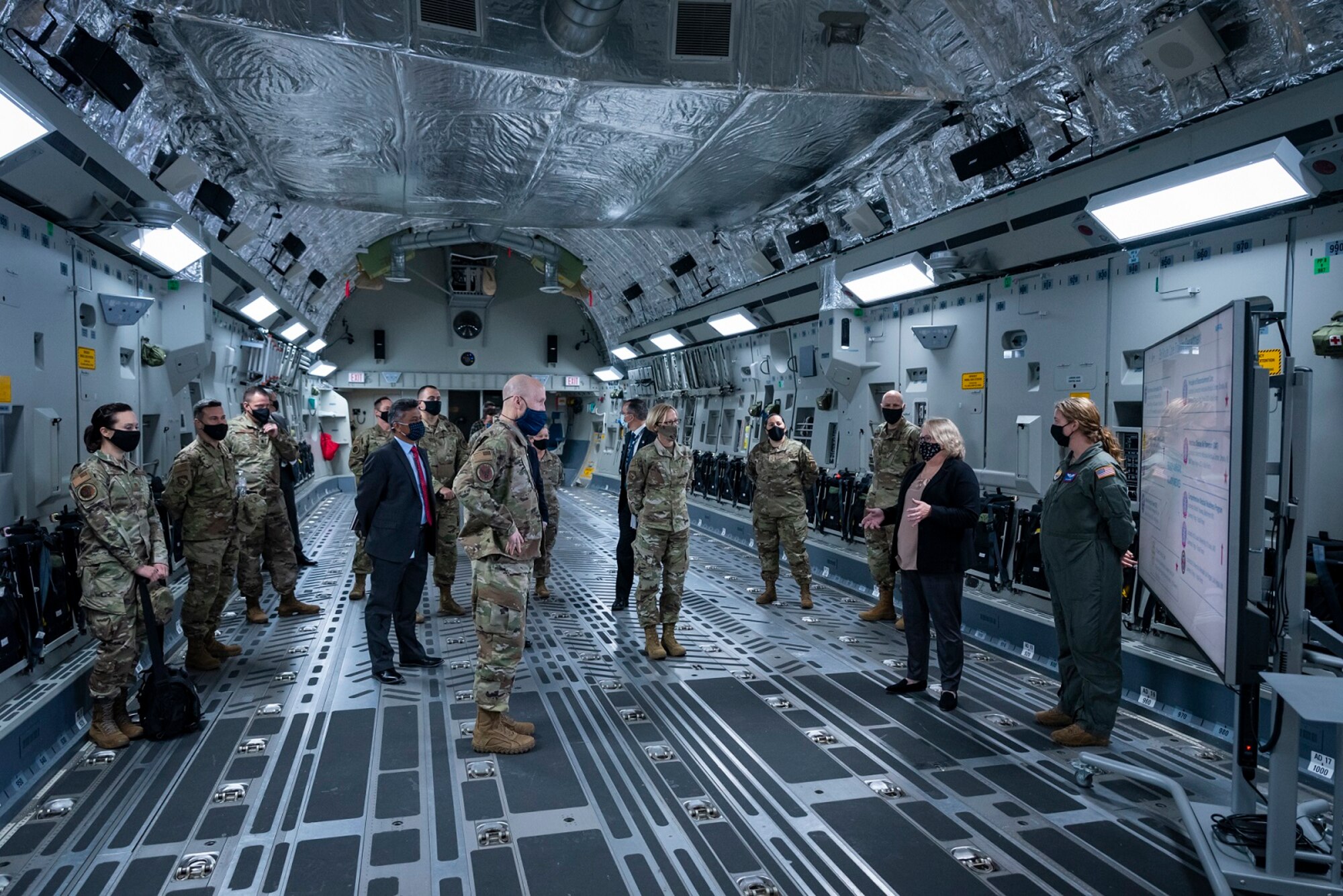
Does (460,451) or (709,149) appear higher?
(709,149)

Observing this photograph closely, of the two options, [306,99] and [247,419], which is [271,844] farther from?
[306,99]

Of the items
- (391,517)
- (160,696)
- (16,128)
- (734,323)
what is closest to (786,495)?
(391,517)

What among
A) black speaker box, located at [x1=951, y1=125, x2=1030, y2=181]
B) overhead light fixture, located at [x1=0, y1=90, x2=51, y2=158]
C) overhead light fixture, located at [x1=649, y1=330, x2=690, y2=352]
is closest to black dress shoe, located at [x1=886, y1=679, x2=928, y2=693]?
black speaker box, located at [x1=951, y1=125, x2=1030, y2=181]

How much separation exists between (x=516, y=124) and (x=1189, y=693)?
241 inches

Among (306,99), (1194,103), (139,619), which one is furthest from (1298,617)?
(306,99)

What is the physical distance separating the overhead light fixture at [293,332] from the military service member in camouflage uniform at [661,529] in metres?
9.62

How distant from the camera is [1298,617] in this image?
9.52 ft

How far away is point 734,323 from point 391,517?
7735 mm

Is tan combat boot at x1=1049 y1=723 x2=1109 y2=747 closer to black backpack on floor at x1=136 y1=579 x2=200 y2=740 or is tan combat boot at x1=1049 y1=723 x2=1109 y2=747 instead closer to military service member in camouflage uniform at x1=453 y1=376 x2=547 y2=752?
military service member in camouflage uniform at x1=453 y1=376 x2=547 y2=752

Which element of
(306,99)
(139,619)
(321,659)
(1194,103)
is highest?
(306,99)

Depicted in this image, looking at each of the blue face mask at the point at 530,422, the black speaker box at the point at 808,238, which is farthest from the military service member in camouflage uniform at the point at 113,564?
the black speaker box at the point at 808,238

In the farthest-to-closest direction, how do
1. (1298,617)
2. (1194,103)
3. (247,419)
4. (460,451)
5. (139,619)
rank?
(460,451) < (247,419) < (1194,103) < (139,619) < (1298,617)

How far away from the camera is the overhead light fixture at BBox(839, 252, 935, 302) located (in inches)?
301

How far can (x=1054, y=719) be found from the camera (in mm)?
4676
